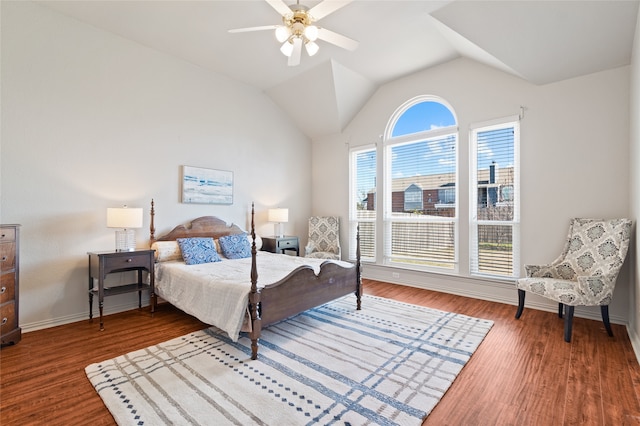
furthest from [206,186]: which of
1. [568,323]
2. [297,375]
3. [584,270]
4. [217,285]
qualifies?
[584,270]

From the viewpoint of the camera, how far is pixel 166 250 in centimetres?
392

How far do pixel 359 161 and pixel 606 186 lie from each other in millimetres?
3643

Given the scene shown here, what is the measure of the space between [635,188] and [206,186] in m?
5.26

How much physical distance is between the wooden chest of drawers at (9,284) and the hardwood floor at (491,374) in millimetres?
143

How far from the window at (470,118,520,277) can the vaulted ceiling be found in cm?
84

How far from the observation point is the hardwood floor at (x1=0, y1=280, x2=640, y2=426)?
72.9 inches

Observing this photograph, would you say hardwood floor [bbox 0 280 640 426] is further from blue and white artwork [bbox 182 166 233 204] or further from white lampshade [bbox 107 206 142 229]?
blue and white artwork [bbox 182 166 233 204]

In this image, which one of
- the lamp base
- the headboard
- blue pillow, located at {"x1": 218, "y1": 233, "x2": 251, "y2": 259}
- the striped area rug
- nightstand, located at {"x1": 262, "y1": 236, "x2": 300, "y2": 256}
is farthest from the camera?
nightstand, located at {"x1": 262, "y1": 236, "x2": 300, "y2": 256}

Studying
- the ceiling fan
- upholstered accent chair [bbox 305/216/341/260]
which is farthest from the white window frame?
the ceiling fan

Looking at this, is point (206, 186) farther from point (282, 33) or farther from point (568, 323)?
point (568, 323)

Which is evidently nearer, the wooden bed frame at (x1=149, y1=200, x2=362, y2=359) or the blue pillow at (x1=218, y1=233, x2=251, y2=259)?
the wooden bed frame at (x1=149, y1=200, x2=362, y2=359)

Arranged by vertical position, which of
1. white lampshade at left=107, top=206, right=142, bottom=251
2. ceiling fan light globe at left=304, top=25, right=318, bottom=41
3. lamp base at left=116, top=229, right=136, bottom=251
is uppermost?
ceiling fan light globe at left=304, top=25, right=318, bottom=41

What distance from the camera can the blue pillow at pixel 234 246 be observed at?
172 inches

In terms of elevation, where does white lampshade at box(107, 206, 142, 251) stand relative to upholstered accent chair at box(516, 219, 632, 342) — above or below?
above
